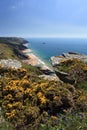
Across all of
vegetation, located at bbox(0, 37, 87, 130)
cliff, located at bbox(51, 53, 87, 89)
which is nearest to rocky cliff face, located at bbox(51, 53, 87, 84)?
cliff, located at bbox(51, 53, 87, 89)

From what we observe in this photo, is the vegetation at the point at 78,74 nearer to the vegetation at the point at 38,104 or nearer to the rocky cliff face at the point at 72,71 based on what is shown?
the rocky cliff face at the point at 72,71

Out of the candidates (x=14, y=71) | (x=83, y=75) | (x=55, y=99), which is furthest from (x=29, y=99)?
(x=83, y=75)

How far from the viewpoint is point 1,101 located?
33.6 feet

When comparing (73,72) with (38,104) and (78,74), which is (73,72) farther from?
(38,104)

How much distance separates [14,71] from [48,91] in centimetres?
342

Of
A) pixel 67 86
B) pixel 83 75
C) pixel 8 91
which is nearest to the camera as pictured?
pixel 8 91

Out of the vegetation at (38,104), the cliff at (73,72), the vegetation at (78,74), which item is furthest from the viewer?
the cliff at (73,72)

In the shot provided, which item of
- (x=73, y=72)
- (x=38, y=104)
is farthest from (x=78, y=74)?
(x=38, y=104)

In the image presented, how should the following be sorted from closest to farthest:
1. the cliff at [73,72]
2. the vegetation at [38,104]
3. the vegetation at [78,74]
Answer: the vegetation at [38,104] < the vegetation at [78,74] < the cliff at [73,72]

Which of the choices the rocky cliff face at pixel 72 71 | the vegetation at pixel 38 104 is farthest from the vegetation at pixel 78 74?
the vegetation at pixel 38 104

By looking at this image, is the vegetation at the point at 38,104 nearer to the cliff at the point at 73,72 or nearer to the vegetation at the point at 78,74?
the vegetation at the point at 78,74

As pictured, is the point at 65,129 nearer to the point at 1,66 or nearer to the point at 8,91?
the point at 8,91

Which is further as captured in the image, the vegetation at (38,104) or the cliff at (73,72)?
the cliff at (73,72)

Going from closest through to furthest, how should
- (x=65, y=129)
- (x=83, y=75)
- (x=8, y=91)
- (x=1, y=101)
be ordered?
(x=65, y=129) → (x=1, y=101) → (x=8, y=91) → (x=83, y=75)
